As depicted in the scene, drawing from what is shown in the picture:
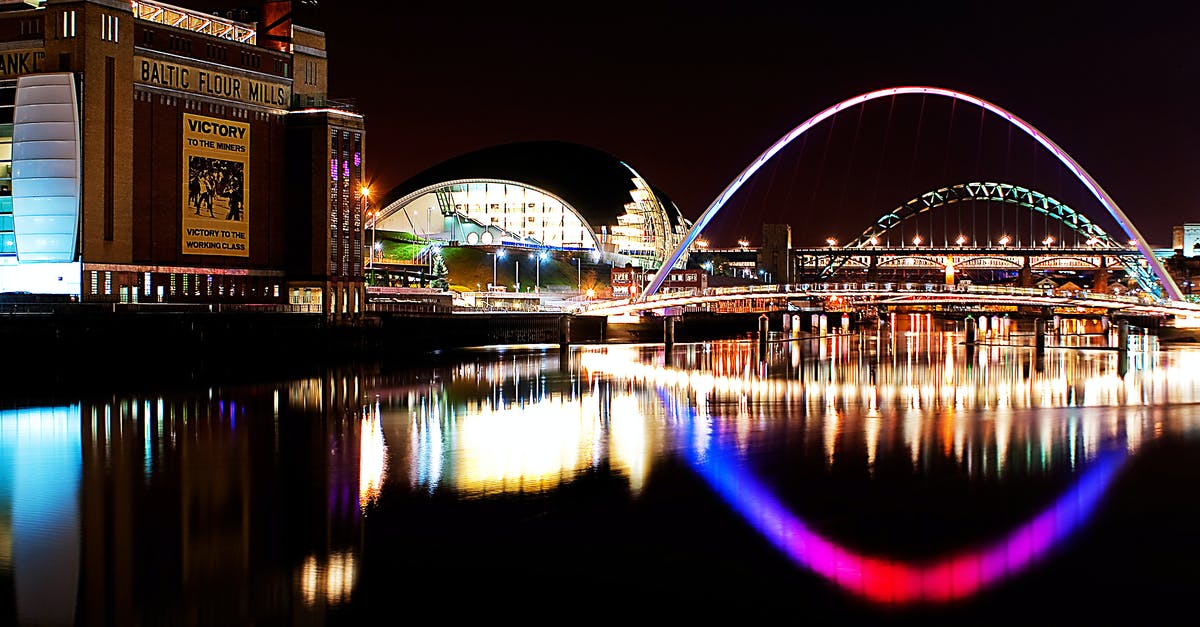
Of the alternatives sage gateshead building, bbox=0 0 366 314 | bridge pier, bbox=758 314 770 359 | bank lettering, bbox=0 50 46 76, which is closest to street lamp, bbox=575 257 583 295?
bridge pier, bbox=758 314 770 359

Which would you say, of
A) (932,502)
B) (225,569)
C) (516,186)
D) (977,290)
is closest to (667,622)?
(225,569)

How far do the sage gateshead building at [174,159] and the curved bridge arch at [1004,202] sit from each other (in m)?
73.6

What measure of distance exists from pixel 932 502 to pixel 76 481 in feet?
53.3

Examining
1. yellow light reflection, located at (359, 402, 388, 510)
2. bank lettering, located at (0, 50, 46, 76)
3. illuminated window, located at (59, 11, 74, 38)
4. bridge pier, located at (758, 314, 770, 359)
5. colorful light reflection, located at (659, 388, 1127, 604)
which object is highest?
illuminated window, located at (59, 11, 74, 38)

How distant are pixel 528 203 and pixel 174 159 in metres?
57.5

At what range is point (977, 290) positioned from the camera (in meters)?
71.2

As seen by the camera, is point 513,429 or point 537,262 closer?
point 513,429

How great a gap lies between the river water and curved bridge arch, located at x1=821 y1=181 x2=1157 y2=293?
73398 mm

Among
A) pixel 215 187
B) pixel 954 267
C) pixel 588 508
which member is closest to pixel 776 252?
pixel 954 267

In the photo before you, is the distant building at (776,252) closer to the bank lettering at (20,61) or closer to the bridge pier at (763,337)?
the bridge pier at (763,337)

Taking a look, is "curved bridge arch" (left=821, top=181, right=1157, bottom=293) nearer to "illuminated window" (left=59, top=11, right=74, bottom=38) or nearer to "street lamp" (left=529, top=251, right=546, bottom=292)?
"street lamp" (left=529, top=251, right=546, bottom=292)

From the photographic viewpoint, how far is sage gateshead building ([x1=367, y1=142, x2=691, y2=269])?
108 meters

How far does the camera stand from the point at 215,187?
189ft

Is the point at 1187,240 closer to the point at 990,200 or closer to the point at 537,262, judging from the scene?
the point at 990,200
